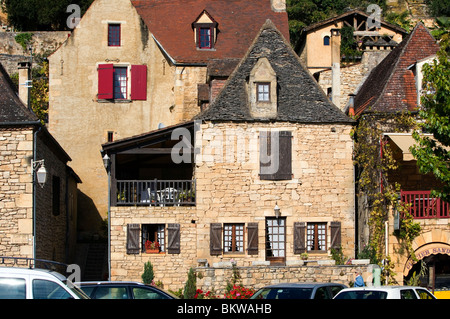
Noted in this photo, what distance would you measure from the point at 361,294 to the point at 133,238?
1062 cm

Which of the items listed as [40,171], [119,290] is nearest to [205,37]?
[40,171]

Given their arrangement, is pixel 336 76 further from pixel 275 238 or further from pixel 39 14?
pixel 39 14

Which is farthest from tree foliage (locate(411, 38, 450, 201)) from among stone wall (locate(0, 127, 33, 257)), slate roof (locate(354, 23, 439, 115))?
stone wall (locate(0, 127, 33, 257))

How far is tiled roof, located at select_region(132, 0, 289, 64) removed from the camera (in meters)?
34.1

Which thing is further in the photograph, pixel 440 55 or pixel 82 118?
pixel 82 118

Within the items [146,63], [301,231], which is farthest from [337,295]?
[146,63]

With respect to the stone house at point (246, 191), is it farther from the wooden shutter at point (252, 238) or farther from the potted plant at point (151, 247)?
the potted plant at point (151, 247)

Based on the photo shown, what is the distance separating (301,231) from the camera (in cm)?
2481

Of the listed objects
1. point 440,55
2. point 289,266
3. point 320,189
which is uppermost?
point 440,55

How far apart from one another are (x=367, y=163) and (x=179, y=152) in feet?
19.4

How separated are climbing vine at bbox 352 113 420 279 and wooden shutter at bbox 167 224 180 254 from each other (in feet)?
19.2

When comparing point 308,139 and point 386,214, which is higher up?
point 308,139

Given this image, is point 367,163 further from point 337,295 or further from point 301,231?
point 337,295

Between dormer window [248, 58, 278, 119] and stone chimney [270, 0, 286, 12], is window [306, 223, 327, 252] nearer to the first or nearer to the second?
dormer window [248, 58, 278, 119]
